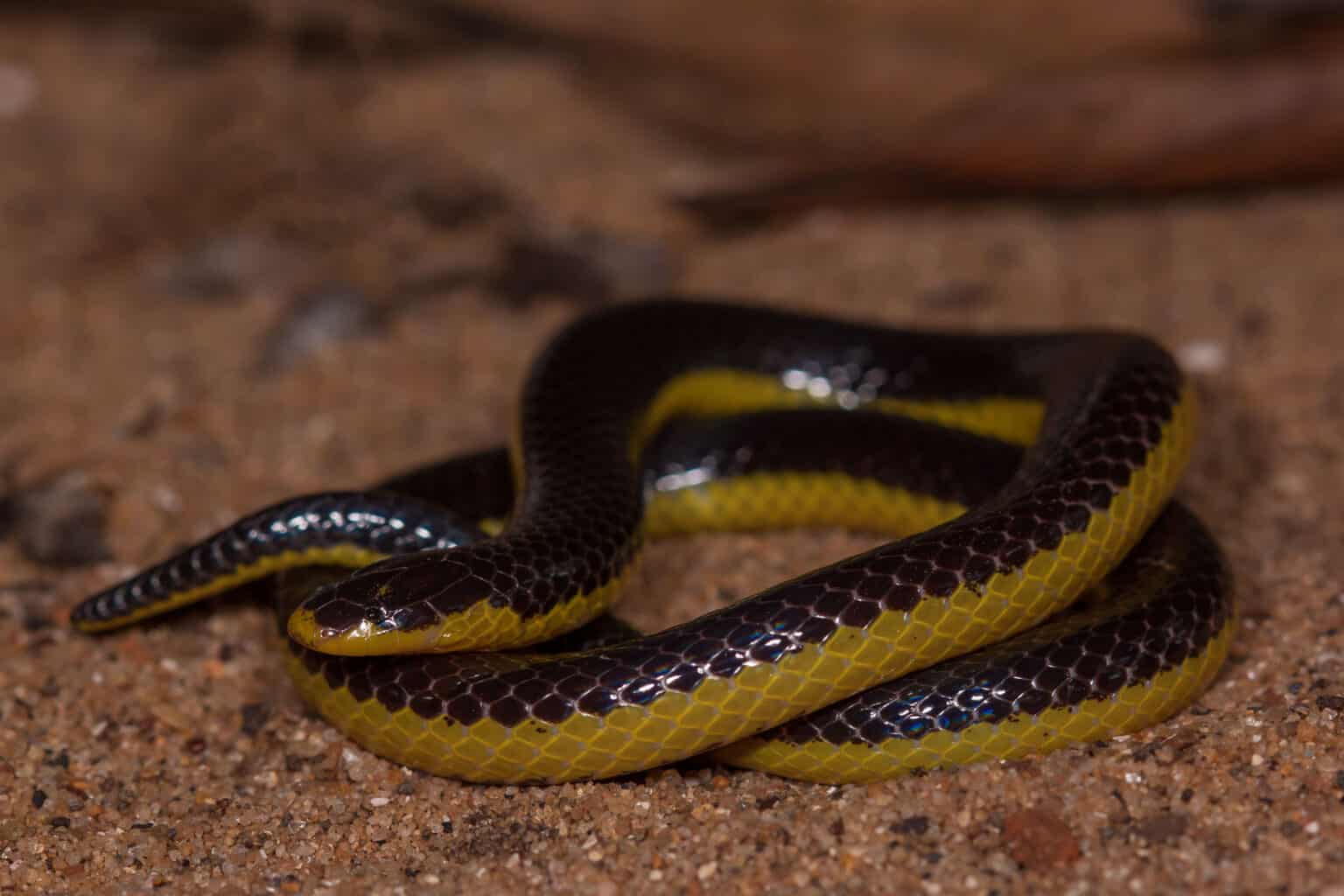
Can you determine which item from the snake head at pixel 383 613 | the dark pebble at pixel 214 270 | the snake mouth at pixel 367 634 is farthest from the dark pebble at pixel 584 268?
the snake mouth at pixel 367 634

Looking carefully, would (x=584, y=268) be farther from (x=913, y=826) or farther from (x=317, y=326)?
(x=913, y=826)

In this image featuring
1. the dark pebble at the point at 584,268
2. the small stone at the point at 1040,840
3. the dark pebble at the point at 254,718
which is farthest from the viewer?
the dark pebble at the point at 584,268

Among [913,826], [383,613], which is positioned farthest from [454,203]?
[913,826]

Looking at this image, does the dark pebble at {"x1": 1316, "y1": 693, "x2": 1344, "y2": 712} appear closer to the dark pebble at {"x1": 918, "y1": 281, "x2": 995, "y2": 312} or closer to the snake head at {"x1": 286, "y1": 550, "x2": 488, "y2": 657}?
the snake head at {"x1": 286, "y1": 550, "x2": 488, "y2": 657}

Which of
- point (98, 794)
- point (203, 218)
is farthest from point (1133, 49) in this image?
point (98, 794)

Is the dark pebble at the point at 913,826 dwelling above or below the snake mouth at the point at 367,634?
below

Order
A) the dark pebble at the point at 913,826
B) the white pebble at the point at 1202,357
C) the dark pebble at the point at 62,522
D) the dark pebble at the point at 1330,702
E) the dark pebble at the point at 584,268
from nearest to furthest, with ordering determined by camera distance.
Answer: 1. the dark pebble at the point at 913,826
2. the dark pebble at the point at 1330,702
3. the dark pebble at the point at 62,522
4. the white pebble at the point at 1202,357
5. the dark pebble at the point at 584,268

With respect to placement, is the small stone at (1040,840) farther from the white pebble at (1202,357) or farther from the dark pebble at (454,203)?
the dark pebble at (454,203)

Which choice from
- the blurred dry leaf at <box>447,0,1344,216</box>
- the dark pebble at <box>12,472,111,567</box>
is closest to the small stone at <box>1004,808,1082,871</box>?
the dark pebble at <box>12,472,111,567</box>
